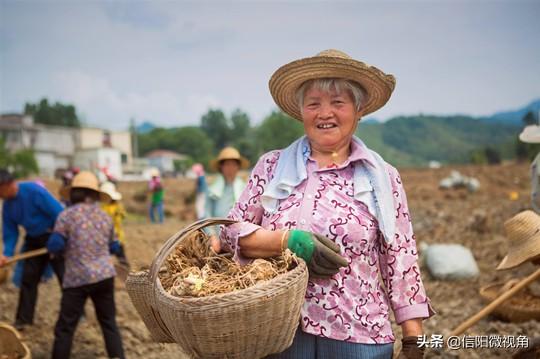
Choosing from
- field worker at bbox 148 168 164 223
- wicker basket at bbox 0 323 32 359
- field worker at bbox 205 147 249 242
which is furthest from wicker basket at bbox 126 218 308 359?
field worker at bbox 148 168 164 223

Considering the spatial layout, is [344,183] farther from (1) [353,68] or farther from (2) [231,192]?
(2) [231,192]

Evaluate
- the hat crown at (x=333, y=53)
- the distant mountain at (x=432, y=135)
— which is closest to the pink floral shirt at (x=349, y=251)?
the hat crown at (x=333, y=53)

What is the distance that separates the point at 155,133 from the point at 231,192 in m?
85.2

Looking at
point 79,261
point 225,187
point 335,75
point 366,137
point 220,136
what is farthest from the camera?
point 366,137

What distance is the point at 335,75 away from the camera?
1.94 metres

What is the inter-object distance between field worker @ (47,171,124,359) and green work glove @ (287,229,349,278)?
2544 millimetres

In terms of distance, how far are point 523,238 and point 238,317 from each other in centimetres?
276

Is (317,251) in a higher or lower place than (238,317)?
higher

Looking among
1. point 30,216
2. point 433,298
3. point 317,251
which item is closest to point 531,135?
point 317,251

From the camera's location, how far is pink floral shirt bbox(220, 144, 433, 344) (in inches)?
72.0

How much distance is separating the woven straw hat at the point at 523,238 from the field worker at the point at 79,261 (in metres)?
2.86

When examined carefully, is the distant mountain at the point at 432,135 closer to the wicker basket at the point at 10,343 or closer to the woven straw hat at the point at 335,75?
the wicker basket at the point at 10,343

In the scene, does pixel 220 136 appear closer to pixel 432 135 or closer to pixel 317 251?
pixel 432 135

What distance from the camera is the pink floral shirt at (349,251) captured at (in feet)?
6.00
